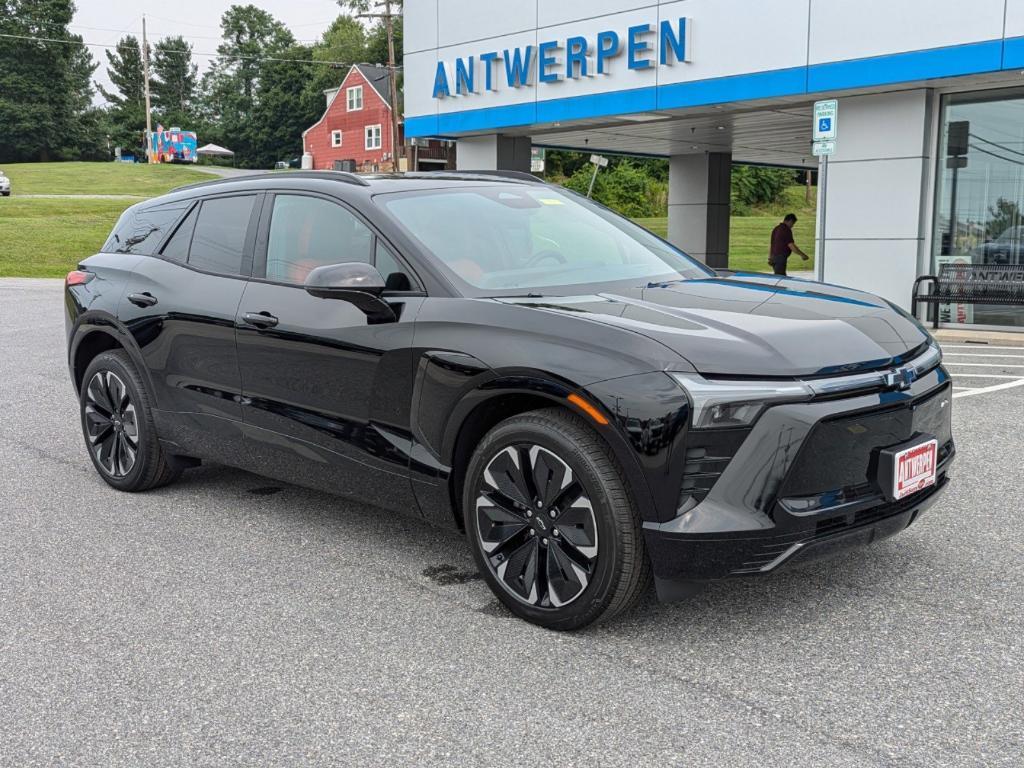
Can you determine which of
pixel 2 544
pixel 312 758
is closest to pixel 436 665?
pixel 312 758

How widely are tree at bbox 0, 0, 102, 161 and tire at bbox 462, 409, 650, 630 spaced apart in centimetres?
9289

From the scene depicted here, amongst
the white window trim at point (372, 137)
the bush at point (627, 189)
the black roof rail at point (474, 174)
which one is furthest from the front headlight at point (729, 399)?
the white window trim at point (372, 137)

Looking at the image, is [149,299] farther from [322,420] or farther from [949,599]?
[949,599]

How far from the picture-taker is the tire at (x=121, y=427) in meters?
5.44

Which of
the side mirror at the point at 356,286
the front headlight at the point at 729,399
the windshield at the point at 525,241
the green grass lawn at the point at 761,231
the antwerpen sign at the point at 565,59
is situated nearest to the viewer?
the front headlight at the point at 729,399

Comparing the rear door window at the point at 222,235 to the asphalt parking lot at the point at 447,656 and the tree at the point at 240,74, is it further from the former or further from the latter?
the tree at the point at 240,74

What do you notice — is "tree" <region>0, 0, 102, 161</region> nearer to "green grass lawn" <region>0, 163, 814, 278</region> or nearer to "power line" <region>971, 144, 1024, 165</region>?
"green grass lawn" <region>0, 163, 814, 278</region>

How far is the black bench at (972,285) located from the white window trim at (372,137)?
6023 cm

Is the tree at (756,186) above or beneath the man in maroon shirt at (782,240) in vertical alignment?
above

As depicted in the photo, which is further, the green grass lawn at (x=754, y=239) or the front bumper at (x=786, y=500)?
the green grass lawn at (x=754, y=239)

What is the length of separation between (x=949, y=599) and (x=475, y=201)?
2554 millimetres

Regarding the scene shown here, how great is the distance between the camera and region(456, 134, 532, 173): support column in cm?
2039

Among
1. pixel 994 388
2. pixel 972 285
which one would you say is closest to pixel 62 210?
pixel 972 285

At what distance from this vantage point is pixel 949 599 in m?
3.85
